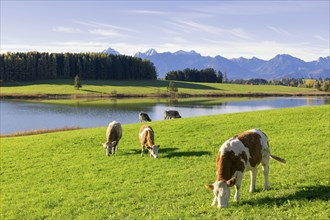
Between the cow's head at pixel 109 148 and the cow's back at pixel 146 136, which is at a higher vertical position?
the cow's back at pixel 146 136

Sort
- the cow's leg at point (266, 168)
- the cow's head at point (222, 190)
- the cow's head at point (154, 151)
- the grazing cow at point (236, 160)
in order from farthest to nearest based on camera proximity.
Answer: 1. the cow's head at point (154, 151)
2. the cow's leg at point (266, 168)
3. the grazing cow at point (236, 160)
4. the cow's head at point (222, 190)

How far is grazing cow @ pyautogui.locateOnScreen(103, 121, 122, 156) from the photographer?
26.0 m

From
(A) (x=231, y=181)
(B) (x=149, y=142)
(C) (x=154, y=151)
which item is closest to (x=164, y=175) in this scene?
(C) (x=154, y=151)

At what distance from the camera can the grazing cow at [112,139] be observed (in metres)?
26.0

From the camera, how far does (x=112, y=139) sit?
87.6 feet

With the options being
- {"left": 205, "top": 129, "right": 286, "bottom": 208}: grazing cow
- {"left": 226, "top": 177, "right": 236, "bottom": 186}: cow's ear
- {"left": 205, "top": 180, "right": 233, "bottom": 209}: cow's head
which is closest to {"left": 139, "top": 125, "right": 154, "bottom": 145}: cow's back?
{"left": 205, "top": 129, "right": 286, "bottom": 208}: grazing cow

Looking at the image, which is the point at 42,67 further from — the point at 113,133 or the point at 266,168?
the point at 266,168

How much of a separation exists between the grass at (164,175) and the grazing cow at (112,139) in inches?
26.2

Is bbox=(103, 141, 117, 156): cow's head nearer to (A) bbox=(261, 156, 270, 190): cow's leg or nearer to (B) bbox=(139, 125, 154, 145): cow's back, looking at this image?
(B) bbox=(139, 125, 154, 145): cow's back

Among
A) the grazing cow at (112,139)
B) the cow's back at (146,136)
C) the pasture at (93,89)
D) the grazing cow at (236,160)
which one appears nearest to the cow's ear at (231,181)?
the grazing cow at (236,160)

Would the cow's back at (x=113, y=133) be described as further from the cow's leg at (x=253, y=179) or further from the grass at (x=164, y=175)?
the cow's leg at (x=253, y=179)

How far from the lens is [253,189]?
14.4 m

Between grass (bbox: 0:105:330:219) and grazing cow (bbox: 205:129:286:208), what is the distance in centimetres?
84

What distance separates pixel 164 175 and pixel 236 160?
725 centimetres
